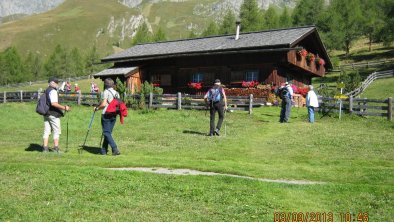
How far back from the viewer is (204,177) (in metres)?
8.61

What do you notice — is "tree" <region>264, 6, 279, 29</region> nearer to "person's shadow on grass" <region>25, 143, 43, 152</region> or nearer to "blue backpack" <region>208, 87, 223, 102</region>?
"blue backpack" <region>208, 87, 223, 102</region>

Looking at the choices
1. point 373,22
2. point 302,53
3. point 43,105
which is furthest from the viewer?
point 373,22

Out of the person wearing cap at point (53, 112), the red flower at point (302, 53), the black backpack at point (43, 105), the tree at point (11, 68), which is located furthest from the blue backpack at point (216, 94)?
the tree at point (11, 68)

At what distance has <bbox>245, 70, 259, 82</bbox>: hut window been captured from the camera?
30.0 meters

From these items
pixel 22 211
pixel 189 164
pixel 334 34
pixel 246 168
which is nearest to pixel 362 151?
pixel 246 168

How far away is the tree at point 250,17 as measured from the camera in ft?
243

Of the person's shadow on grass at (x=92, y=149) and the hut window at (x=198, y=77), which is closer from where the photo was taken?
the person's shadow on grass at (x=92, y=149)

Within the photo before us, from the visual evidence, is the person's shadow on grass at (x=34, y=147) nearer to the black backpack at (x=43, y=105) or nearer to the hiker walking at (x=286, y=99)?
the black backpack at (x=43, y=105)

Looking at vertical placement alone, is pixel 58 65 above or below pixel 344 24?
below

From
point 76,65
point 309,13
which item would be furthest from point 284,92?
point 76,65

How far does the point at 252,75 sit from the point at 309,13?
4868 centimetres

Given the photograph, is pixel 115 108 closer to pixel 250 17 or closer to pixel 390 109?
pixel 390 109

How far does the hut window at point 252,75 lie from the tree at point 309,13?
4552 cm

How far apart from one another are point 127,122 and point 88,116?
3.36 m
